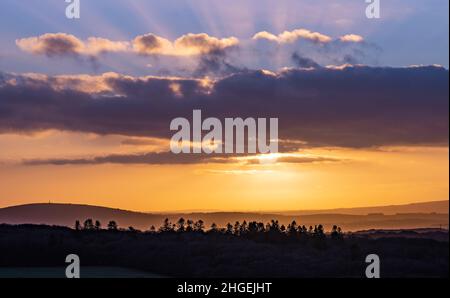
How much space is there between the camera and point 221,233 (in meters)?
125

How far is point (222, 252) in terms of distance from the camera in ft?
373

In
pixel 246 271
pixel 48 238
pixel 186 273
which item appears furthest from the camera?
pixel 48 238

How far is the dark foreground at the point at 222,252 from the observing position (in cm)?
10112

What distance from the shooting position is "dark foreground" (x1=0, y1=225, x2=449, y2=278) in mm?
101125

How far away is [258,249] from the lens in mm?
112875
